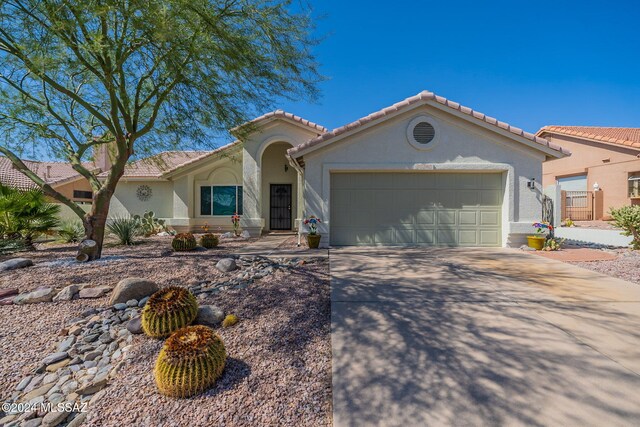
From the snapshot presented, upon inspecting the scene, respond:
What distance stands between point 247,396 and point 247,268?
3.90m

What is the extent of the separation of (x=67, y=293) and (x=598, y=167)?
28.5 meters

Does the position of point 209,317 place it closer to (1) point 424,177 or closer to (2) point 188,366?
(2) point 188,366

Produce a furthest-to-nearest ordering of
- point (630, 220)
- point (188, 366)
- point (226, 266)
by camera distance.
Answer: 1. point (630, 220)
2. point (226, 266)
3. point (188, 366)

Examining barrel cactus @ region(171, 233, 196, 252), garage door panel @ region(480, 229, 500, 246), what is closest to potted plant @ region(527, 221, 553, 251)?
garage door panel @ region(480, 229, 500, 246)

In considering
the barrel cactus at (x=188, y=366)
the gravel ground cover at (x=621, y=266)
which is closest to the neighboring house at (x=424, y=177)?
the gravel ground cover at (x=621, y=266)

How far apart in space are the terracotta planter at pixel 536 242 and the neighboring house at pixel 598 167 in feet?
46.8

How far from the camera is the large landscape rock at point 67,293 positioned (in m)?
4.59

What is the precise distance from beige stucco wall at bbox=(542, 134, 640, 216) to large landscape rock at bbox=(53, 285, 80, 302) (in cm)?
2691

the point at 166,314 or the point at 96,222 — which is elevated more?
the point at 96,222

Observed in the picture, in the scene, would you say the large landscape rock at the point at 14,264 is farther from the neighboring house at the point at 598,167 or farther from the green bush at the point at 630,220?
the neighboring house at the point at 598,167

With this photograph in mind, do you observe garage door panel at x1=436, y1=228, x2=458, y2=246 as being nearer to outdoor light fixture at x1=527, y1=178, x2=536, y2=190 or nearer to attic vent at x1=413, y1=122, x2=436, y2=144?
outdoor light fixture at x1=527, y1=178, x2=536, y2=190

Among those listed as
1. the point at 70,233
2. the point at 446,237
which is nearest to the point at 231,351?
the point at 446,237

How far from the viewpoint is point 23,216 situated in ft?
27.6

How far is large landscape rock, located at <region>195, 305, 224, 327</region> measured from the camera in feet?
12.4
